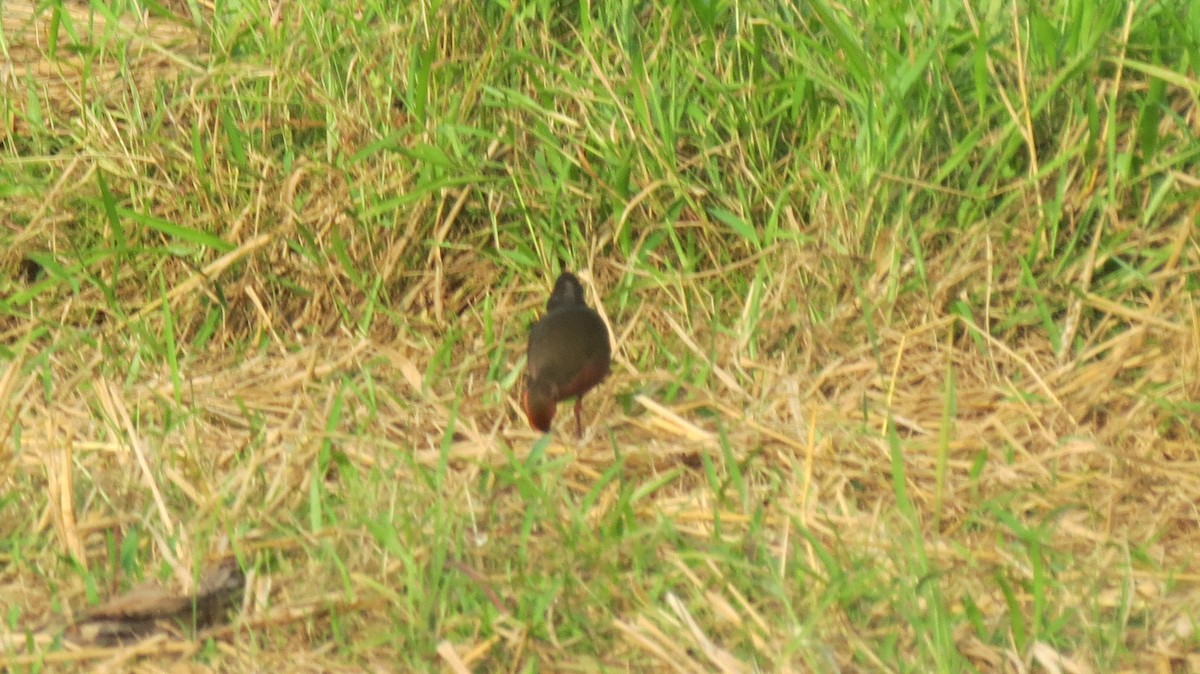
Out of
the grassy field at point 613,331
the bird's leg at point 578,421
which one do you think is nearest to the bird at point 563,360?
the bird's leg at point 578,421

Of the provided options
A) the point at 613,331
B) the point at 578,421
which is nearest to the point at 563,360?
the point at 578,421

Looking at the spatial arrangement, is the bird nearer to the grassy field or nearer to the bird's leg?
the bird's leg

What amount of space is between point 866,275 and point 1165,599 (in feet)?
4.05

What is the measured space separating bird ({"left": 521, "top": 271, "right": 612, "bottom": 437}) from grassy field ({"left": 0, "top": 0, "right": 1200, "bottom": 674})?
11 centimetres

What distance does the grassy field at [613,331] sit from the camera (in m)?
2.74

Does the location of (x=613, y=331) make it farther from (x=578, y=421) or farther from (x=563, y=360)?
(x=563, y=360)

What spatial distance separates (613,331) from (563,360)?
527mm

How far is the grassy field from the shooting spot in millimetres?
2736

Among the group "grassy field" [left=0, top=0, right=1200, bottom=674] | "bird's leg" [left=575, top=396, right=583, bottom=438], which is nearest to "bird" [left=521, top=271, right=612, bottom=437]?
Result: "bird's leg" [left=575, top=396, right=583, bottom=438]

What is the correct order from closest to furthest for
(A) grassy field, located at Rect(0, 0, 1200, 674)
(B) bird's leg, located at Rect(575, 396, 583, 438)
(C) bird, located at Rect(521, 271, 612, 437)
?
(A) grassy field, located at Rect(0, 0, 1200, 674) → (C) bird, located at Rect(521, 271, 612, 437) → (B) bird's leg, located at Rect(575, 396, 583, 438)

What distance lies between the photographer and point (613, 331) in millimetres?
3857

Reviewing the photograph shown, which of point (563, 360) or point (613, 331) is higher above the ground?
point (563, 360)

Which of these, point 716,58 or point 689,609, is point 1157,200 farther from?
point 689,609

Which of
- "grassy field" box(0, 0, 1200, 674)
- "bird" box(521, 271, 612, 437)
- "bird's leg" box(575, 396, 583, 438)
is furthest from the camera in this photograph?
"bird's leg" box(575, 396, 583, 438)
